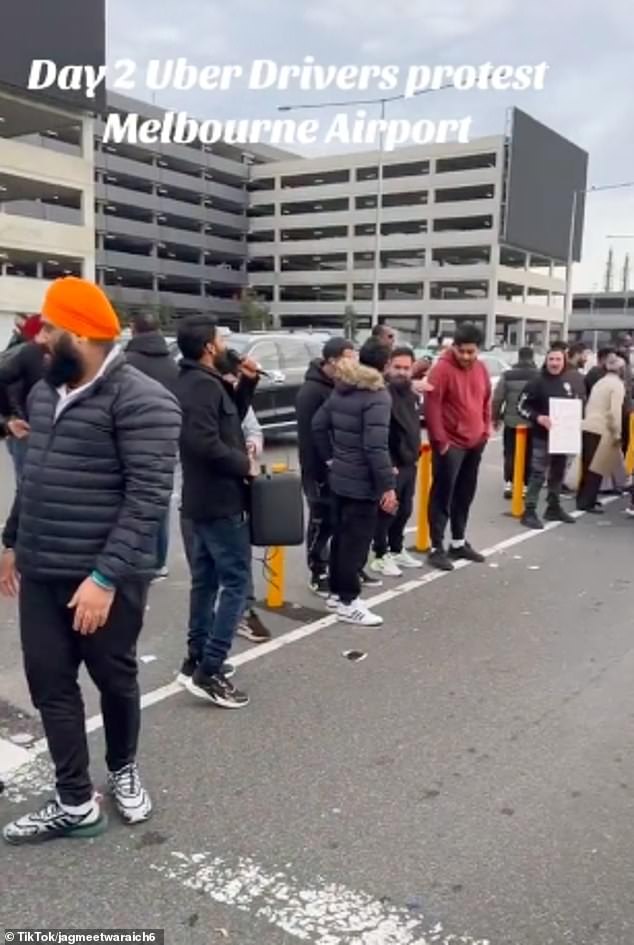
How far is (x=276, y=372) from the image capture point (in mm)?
13297

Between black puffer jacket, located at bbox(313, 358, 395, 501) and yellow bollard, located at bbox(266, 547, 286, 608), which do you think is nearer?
black puffer jacket, located at bbox(313, 358, 395, 501)

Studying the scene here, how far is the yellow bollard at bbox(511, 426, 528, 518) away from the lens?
880 centimetres

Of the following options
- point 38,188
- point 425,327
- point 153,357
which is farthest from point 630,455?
point 425,327

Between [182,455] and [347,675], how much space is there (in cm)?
150

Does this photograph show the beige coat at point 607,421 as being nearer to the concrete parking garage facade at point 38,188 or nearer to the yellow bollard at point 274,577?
the yellow bollard at point 274,577

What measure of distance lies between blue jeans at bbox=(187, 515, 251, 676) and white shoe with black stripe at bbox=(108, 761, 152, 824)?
3.17 feet

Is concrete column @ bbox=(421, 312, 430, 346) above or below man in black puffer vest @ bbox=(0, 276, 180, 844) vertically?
above

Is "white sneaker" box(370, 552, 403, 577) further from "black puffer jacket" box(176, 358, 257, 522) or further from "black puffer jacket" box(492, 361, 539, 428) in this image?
"black puffer jacket" box(492, 361, 539, 428)

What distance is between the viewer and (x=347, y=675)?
4535 millimetres

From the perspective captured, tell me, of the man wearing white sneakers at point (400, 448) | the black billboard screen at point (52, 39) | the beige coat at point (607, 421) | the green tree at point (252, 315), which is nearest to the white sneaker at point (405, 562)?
the man wearing white sneakers at point (400, 448)

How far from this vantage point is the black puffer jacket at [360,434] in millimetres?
5203

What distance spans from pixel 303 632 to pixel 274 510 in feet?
3.95

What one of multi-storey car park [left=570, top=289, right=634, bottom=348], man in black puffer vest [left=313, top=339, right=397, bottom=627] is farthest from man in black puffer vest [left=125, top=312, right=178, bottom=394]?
multi-storey car park [left=570, top=289, right=634, bottom=348]

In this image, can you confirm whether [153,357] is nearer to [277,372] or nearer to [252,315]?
[277,372]
